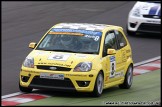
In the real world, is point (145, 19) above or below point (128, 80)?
below

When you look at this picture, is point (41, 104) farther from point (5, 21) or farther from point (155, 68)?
point (5, 21)

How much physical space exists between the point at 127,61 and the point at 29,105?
11.1ft

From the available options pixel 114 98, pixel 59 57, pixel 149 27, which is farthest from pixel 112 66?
pixel 149 27

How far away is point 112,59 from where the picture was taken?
13.7m

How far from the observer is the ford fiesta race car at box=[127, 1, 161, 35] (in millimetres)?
23281

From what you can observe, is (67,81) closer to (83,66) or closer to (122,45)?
(83,66)

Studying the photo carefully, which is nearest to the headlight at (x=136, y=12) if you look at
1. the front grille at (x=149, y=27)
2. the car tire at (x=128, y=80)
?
the front grille at (x=149, y=27)

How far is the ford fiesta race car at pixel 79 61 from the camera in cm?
1269

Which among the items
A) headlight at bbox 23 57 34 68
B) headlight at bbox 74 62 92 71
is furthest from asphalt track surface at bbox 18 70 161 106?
headlight at bbox 23 57 34 68

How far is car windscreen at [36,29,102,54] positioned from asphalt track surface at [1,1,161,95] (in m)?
1.22

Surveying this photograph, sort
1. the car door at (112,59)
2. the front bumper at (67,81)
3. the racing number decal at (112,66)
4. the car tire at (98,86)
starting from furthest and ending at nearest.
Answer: the racing number decal at (112,66) < the car door at (112,59) < the car tire at (98,86) < the front bumper at (67,81)

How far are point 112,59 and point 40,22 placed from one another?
1168 centimetres

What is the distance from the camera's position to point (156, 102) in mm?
12688

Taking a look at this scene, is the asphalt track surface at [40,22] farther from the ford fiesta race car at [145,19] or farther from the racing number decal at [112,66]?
the racing number decal at [112,66]
